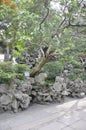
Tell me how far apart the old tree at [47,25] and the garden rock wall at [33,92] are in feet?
2.67

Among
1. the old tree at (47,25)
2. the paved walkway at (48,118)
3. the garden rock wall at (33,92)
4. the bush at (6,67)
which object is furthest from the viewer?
the old tree at (47,25)

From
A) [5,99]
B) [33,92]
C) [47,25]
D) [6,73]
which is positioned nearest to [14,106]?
[5,99]

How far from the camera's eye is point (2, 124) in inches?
154

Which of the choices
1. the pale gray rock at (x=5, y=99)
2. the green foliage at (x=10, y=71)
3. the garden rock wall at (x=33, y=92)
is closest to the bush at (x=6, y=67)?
the green foliage at (x=10, y=71)

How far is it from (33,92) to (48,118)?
1.36m

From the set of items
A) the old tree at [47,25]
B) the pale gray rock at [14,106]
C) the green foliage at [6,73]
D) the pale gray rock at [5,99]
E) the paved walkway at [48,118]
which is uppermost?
the old tree at [47,25]

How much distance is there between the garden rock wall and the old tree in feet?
2.67

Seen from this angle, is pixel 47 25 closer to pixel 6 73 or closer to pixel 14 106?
pixel 6 73

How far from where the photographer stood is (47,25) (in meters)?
5.77

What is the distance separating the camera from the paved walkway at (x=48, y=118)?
3.88 metres

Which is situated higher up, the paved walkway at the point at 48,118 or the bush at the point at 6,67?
the bush at the point at 6,67

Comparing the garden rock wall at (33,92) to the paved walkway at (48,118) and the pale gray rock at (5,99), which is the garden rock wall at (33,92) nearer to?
the pale gray rock at (5,99)

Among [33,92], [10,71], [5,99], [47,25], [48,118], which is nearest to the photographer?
[48,118]

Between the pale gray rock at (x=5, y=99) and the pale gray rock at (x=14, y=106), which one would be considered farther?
the pale gray rock at (x=14, y=106)
